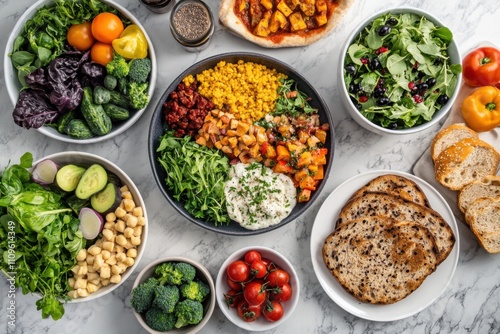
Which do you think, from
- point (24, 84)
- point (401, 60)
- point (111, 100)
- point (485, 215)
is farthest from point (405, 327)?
point (24, 84)

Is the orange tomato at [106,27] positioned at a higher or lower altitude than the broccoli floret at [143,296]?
higher

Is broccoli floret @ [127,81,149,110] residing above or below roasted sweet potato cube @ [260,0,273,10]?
below

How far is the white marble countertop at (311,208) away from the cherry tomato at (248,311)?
0.73 feet

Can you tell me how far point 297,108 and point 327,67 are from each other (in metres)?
0.35

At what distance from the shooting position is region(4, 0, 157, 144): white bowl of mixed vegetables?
9.11 feet

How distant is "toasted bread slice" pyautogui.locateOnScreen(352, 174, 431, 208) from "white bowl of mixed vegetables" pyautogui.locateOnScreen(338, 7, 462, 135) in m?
0.31

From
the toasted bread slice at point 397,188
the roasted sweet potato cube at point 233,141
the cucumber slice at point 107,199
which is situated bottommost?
the toasted bread slice at point 397,188

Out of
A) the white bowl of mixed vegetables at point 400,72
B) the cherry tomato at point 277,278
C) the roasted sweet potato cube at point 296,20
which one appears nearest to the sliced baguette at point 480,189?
the white bowl of mixed vegetables at point 400,72

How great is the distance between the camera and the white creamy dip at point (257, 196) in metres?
2.80

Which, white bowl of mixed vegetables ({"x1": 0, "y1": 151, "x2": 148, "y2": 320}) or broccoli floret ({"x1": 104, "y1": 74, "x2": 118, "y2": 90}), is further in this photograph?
broccoli floret ({"x1": 104, "y1": 74, "x2": 118, "y2": 90})

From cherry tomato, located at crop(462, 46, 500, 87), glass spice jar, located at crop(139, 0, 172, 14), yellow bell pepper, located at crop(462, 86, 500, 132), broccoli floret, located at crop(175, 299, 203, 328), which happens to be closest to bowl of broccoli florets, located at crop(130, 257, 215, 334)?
broccoli floret, located at crop(175, 299, 203, 328)

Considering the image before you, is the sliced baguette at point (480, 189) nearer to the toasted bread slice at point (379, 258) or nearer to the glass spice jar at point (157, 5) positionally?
the toasted bread slice at point (379, 258)

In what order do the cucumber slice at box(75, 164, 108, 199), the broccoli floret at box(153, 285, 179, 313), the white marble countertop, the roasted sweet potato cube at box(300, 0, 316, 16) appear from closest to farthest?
the broccoli floret at box(153, 285, 179, 313) < the cucumber slice at box(75, 164, 108, 199) < the roasted sweet potato cube at box(300, 0, 316, 16) < the white marble countertop

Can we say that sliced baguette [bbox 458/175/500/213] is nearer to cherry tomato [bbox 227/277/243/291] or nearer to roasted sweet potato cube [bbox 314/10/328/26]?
roasted sweet potato cube [bbox 314/10/328/26]
